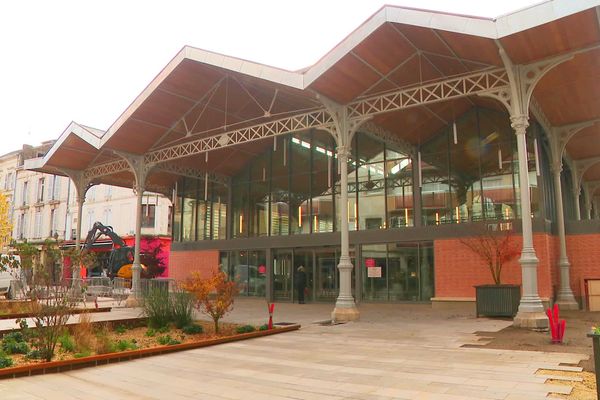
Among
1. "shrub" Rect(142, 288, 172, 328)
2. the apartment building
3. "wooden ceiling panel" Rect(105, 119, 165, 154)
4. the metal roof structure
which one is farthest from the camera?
the apartment building

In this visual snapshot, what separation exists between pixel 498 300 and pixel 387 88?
7234 mm

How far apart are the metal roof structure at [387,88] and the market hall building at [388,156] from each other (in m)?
0.06

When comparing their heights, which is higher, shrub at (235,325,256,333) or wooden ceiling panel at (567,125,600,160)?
wooden ceiling panel at (567,125,600,160)

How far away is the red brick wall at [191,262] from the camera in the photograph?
25.3 meters

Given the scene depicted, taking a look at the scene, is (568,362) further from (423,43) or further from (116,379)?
(423,43)

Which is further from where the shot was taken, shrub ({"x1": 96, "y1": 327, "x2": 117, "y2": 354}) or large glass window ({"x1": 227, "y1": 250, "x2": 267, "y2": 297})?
large glass window ({"x1": 227, "y1": 250, "x2": 267, "y2": 297})

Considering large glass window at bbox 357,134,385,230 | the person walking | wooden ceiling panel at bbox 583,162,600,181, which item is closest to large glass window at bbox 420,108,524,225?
large glass window at bbox 357,134,385,230

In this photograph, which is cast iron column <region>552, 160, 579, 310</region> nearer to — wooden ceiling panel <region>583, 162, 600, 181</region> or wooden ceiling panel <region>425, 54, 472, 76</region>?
wooden ceiling panel <region>425, 54, 472, 76</region>

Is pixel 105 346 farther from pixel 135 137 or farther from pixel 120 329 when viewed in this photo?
pixel 135 137

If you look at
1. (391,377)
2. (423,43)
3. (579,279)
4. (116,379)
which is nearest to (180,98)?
(423,43)

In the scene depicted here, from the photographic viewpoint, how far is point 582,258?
1827cm

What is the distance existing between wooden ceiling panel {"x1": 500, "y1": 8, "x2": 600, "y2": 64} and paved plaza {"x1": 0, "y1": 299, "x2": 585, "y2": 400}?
6811 mm

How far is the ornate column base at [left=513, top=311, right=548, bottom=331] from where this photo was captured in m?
11.6

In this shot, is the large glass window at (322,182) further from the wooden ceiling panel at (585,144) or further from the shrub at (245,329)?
the shrub at (245,329)
